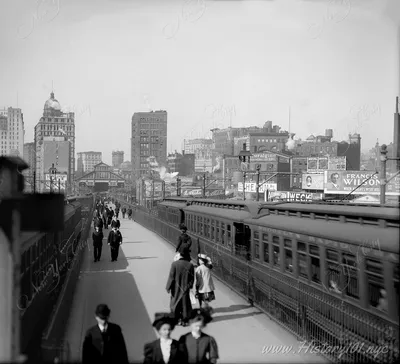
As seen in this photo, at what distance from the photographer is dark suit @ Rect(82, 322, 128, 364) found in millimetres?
6039

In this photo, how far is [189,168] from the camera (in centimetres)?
18812

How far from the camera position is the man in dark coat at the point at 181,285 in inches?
417

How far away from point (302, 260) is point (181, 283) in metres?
2.35

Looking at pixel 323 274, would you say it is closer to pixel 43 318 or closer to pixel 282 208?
pixel 282 208

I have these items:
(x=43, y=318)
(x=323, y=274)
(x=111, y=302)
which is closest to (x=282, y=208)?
(x=323, y=274)

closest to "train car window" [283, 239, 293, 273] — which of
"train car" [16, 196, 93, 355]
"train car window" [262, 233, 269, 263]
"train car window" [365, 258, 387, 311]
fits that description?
"train car window" [262, 233, 269, 263]

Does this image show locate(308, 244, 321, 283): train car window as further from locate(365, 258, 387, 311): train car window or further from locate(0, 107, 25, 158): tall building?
locate(0, 107, 25, 158): tall building

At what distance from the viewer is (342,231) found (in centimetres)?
926

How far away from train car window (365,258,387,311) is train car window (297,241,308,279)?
234 cm

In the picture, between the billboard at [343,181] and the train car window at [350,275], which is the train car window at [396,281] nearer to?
the train car window at [350,275]

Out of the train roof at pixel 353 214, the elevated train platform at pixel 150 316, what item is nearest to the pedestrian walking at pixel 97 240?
the elevated train platform at pixel 150 316

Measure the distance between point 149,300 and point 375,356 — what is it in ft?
23.4

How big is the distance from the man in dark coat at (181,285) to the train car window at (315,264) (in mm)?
2218

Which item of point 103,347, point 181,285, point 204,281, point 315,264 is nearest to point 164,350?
point 103,347
